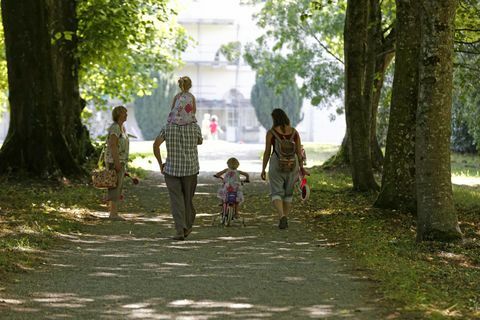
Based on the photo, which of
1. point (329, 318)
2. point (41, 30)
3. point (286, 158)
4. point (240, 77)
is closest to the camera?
point (329, 318)

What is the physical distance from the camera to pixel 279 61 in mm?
45938

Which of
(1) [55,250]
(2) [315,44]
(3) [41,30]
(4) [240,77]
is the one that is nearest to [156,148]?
(1) [55,250]

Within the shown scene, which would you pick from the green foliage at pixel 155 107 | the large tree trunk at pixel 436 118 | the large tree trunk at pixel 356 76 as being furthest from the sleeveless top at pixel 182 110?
the green foliage at pixel 155 107

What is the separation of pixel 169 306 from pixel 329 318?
1.43 m

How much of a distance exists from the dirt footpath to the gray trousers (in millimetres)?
283

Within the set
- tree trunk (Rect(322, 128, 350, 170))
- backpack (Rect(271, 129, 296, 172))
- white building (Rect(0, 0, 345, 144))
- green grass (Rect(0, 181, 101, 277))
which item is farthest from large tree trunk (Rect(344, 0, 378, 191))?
white building (Rect(0, 0, 345, 144))

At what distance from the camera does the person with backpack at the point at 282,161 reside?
1462cm

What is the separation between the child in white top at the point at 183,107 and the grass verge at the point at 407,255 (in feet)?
8.84

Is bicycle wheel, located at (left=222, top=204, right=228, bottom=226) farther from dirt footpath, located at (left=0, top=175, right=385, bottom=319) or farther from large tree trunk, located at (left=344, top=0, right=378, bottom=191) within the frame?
large tree trunk, located at (left=344, top=0, right=378, bottom=191)

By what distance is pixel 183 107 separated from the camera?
13.1m

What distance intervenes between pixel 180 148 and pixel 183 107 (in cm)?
57

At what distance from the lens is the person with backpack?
48.0 ft

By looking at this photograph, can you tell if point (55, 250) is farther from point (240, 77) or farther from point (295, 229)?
point (240, 77)

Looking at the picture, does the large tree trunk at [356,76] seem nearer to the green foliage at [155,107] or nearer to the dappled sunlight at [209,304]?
the dappled sunlight at [209,304]
